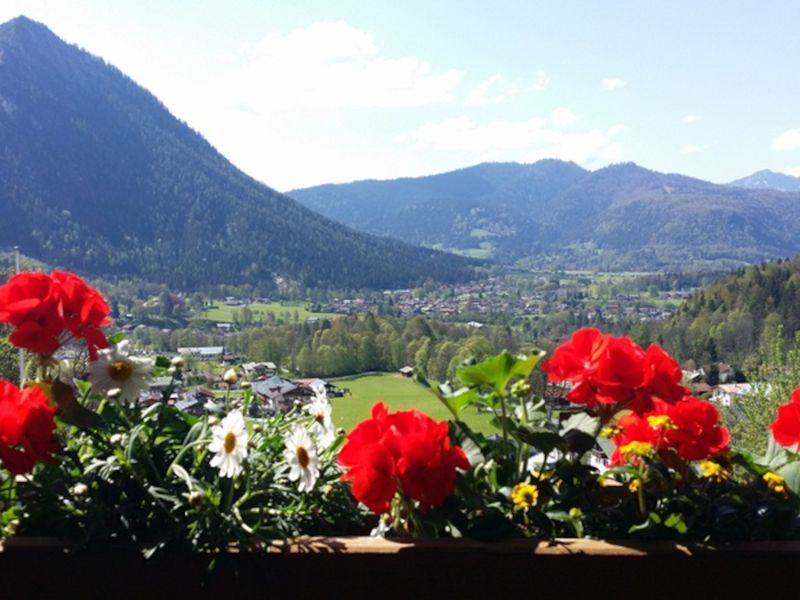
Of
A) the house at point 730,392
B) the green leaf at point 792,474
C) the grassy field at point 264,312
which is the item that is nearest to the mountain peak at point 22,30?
the grassy field at point 264,312

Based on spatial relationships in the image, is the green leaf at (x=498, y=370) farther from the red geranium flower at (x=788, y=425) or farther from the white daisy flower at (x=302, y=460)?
the red geranium flower at (x=788, y=425)

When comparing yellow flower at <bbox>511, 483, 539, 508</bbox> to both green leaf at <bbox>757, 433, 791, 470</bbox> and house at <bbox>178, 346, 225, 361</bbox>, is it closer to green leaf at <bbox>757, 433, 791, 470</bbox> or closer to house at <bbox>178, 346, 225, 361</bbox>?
green leaf at <bbox>757, 433, 791, 470</bbox>

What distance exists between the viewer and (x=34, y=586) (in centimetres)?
99

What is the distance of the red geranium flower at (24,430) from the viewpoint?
100cm

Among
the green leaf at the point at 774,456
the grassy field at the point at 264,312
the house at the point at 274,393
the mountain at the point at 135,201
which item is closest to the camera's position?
the green leaf at the point at 774,456

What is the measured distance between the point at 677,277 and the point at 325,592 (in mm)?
84099

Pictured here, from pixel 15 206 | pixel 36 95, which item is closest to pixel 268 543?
pixel 15 206

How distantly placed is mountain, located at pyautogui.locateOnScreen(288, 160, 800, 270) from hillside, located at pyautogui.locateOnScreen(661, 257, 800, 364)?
72.0m

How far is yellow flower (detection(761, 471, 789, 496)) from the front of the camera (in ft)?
3.50

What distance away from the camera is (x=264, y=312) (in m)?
50.3

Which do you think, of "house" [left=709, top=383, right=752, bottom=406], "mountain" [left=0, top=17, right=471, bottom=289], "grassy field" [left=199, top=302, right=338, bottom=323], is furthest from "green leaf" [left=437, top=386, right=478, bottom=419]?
"mountain" [left=0, top=17, right=471, bottom=289]

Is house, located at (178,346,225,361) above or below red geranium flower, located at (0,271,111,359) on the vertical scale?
below

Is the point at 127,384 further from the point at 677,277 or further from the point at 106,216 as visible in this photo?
the point at 677,277

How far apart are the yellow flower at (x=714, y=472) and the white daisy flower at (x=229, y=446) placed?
2.16 ft
